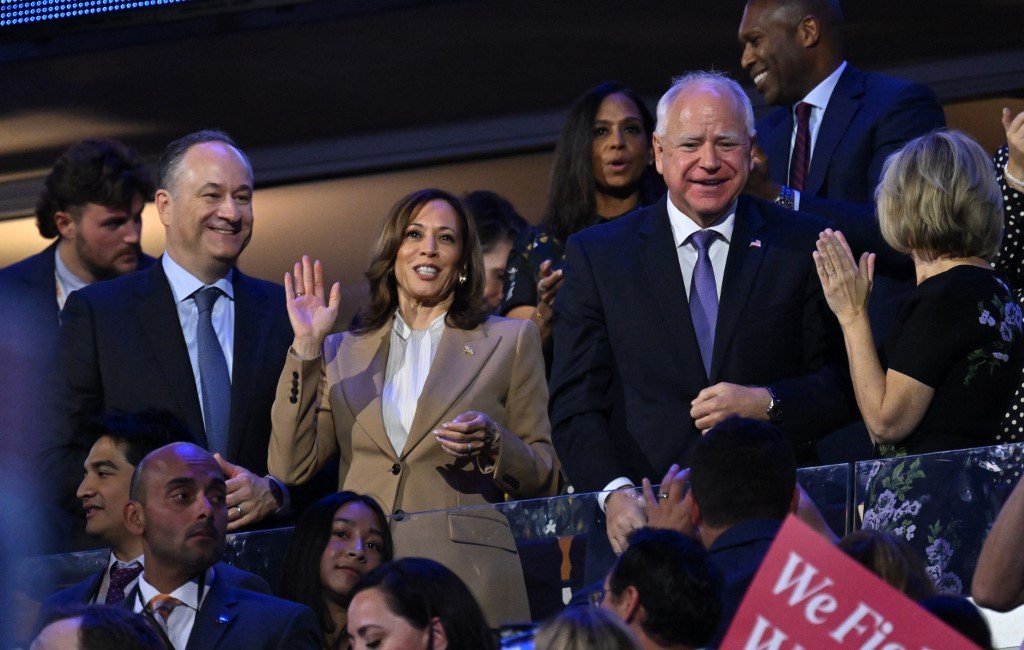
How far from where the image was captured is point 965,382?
373cm

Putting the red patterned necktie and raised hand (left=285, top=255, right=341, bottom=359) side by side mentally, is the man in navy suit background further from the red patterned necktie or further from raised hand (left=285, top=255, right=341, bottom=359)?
raised hand (left=285, top=255, right=341, bottom=359)

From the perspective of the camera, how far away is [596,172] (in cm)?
501

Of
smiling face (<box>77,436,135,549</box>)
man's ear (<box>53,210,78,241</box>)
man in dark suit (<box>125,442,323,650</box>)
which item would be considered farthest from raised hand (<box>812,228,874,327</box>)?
man's ear (<box>53,210,78,241</box>)


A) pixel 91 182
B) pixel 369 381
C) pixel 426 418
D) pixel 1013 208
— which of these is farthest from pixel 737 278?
pixel 91 182

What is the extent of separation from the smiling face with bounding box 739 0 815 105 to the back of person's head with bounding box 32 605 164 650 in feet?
8.38

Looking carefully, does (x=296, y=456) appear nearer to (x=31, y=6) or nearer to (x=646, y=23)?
(x=31, y=6)

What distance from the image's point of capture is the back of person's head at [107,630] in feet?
10.9

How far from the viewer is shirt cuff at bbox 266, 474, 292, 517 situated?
444cm

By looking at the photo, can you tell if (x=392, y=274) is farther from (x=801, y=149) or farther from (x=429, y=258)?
(x=801, y=149)

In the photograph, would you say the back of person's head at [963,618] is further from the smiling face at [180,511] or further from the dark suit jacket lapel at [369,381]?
the dark suit jacket lapel at [369,381]

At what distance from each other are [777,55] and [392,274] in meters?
1.33

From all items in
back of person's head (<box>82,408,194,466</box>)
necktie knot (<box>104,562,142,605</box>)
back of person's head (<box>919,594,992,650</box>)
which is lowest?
back of person's head (<box>919,594,992,650</box>)

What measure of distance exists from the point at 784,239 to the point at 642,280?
33 centimetres

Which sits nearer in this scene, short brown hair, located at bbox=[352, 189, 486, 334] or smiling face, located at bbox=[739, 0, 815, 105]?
short brown hair, located at bbox=[352, 189, 486, 334]
